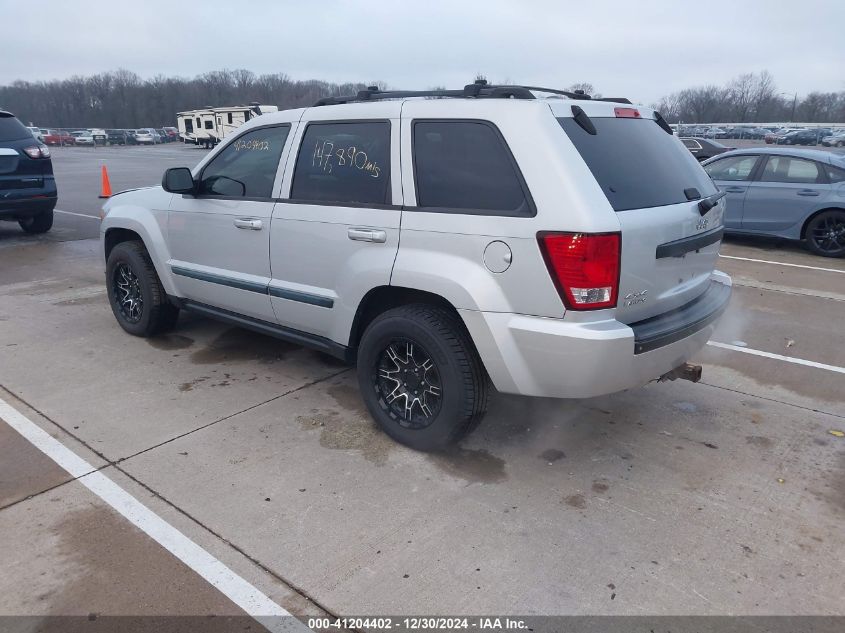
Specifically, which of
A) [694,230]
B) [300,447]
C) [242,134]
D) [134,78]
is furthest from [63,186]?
[134,78]

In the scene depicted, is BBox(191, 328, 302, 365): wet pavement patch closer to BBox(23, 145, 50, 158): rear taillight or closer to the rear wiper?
the rear wiper

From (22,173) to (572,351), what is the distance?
932 centimetres

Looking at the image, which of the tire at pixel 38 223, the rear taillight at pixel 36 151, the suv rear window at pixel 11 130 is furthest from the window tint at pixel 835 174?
the tire at pixel 38 223

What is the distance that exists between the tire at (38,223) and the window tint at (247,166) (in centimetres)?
753

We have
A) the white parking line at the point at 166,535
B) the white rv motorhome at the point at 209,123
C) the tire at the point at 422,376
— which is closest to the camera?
the white parking line at the point at 166,535

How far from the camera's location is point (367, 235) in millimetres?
3615

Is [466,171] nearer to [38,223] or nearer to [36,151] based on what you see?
[36,151]

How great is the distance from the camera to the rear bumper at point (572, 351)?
2.99 m

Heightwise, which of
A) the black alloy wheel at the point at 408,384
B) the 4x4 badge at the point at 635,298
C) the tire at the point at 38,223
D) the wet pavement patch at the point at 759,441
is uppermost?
the 4x4 badge at the point at 635,298

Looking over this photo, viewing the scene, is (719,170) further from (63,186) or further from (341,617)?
(63,186)

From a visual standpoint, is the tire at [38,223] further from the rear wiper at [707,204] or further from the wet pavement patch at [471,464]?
the rear wiper at [707,204]

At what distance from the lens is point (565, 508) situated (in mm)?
3186

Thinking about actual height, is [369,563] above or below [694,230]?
below

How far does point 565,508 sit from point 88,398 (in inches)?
126
